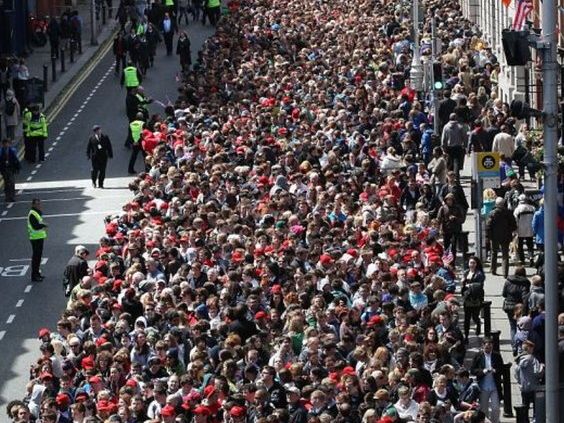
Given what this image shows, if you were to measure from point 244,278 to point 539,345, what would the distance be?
4384mm

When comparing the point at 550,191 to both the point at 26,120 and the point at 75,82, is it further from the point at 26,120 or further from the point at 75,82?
the point at 75,82

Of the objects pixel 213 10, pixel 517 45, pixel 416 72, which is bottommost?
pixel 416 72


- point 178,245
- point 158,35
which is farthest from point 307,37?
point 178,245

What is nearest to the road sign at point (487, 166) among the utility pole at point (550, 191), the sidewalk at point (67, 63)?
the utility pole at point (550, 191)

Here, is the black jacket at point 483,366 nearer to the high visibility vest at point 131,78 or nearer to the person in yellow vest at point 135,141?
the person in yellow vest at point 135,141

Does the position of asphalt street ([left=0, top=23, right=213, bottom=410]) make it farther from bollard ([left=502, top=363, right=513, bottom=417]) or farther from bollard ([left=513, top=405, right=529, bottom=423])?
bollard ([left=513, top=405, right=529, bottom=423])

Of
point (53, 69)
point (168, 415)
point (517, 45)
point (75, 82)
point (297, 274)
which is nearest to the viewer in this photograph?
point (517, 45)

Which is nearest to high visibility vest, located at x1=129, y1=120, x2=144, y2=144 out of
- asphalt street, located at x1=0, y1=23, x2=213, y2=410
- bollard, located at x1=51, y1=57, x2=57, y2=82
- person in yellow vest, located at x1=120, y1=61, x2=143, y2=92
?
asphalt street, located at x1=0, y1=23, x2=213, y2=410

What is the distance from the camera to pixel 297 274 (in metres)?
31.0

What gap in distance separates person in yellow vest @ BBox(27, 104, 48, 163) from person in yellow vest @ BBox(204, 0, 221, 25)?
22557mm

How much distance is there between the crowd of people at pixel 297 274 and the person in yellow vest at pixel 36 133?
2.55m

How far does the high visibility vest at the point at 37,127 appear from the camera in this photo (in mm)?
51062

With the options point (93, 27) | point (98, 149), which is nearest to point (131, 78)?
point (98, 149)

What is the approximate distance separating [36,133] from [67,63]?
55.7 feet
